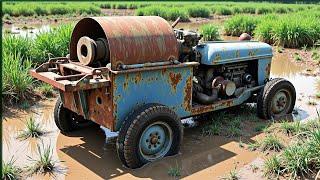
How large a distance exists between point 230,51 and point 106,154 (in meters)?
2.40

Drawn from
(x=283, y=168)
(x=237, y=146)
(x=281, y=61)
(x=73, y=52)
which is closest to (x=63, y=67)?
(x=73, y=52)

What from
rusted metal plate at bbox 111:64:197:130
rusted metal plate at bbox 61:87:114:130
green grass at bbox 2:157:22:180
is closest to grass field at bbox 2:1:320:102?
rusted metal plate at bbox 61:87:114:130

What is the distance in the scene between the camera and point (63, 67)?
553 centimetres

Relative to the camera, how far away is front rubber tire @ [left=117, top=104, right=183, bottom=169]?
4.80 metres

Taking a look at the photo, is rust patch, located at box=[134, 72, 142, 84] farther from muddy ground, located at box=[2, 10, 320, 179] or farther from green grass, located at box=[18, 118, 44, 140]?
green grass, located at box=[18, 118, 44, 140]

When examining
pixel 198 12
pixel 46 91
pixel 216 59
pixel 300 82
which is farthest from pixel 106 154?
pixel 198 12

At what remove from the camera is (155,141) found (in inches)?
203

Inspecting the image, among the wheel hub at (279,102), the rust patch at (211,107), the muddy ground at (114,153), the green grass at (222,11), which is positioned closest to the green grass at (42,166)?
the muddy ground at (114,153)

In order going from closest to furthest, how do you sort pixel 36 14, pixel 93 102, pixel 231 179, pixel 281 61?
1. pixel 231 179
2. pixel 93 102
3. pixel 281 61
4. pixel 36 14

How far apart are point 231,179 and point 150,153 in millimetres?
1075

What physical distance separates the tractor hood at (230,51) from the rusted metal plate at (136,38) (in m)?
0.81

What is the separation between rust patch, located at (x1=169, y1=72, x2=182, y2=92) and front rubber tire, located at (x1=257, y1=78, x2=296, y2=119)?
1809 millimetres

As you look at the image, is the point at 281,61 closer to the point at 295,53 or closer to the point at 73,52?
the point at 295,53

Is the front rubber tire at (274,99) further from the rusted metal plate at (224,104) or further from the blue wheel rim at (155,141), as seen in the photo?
the blue wheel rim at (155,141)
